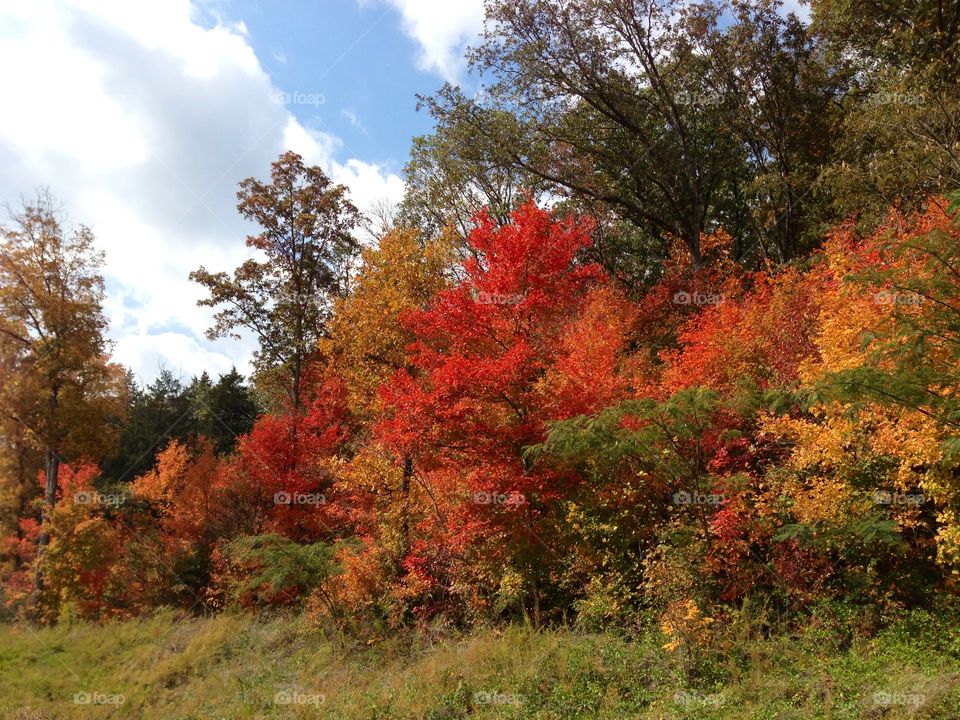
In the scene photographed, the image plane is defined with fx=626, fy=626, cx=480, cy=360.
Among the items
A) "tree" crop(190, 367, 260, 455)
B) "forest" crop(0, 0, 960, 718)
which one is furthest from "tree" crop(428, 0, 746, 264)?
"tree" crop(190, 367, 260, 455)

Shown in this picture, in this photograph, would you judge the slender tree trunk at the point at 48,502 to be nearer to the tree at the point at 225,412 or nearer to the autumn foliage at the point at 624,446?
the autumn foliage at the point at 624,446

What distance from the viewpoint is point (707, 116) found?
27156 millimetres

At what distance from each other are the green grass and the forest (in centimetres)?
14

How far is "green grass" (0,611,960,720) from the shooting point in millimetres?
8297

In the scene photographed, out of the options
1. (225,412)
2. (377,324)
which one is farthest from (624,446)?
(225,412)

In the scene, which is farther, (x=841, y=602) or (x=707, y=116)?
(x=707, y=116)

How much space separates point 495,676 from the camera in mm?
10953

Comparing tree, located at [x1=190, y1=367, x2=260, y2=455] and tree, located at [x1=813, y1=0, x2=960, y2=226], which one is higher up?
tree, located at [x1=813, y1=0, x2=960, y2=226]

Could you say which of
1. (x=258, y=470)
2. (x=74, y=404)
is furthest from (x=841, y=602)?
→ (x=74, y=404)

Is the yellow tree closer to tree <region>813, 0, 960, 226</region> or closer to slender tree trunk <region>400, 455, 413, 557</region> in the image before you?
slender tree trunk <region>400, 455, 413, 557</region>

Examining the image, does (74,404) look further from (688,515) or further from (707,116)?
(707,116)

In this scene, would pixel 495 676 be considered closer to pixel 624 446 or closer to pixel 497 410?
pixel 624 446

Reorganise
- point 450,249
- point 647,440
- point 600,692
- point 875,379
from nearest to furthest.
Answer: point 875,379 → point 600,692 → point 647,440 → point 450,249

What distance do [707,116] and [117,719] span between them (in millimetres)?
28899
